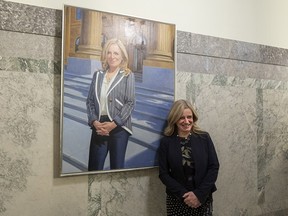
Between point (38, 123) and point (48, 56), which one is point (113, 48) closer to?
point (48, 56)

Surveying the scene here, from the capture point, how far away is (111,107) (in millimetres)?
1975

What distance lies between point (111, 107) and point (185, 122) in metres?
0.51

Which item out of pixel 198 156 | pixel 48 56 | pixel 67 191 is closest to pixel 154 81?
pixel 198 156

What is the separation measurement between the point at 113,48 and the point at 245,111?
1.30 meters

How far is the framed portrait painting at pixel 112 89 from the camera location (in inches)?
72.9

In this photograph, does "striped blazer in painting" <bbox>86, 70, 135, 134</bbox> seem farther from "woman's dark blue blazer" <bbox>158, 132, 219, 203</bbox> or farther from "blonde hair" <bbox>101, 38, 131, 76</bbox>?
"woman's dark blue blazer" <bbox>158, 132, 219, 203</bbox>

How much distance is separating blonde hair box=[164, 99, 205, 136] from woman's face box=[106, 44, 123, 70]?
488 mm

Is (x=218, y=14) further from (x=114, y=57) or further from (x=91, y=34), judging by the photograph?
(x=91, y=34)

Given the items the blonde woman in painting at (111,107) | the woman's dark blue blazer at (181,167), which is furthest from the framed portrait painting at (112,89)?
the woman's dark blue blazer at (181,167)

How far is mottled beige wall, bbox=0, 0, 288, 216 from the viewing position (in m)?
1.73

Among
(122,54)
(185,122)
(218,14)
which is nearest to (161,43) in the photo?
(122,54)

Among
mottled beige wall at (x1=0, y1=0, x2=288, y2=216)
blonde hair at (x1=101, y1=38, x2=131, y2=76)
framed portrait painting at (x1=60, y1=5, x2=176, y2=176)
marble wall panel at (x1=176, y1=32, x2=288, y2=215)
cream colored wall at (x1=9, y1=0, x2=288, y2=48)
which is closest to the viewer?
mottled beige wall at (x1=0, y1=0, x2=288, y2=216)

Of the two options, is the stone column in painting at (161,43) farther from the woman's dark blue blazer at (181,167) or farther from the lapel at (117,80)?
the woman's dark blue blazer at (181,167)

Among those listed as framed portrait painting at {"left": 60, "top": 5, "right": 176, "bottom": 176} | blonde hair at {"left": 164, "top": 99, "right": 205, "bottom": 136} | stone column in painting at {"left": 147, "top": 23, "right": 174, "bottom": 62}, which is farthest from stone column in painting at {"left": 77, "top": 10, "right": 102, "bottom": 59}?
blonde hair at {"left": 164, "top": 99, "right": 205, "bottom": 136}
